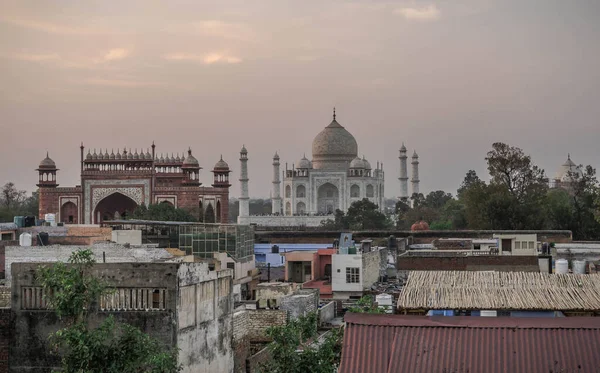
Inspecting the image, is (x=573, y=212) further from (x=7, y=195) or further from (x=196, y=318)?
(x=7, y=195)

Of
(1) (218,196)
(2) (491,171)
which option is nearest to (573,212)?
(2) (491,171)

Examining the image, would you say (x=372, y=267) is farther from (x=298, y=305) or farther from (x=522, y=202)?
(x=522, y=202)

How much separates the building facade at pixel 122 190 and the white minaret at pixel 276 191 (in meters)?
29.1

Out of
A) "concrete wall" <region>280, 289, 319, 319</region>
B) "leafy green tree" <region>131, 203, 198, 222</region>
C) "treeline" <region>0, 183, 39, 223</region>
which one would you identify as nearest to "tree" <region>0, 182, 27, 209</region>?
"treeline" <region>0, 183, 39, 223</region>

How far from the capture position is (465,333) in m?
9.38

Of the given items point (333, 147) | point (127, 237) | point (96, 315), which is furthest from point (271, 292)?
point (333, 147)

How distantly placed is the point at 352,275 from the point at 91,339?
14200 millimetres

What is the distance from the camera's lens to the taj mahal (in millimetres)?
79000

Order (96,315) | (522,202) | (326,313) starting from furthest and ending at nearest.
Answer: (522,202)
(326,313)
(96,315)

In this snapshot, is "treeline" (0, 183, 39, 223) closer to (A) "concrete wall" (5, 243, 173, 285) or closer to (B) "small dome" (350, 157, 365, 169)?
(B) "small dome" (350, 157, 365, 169)

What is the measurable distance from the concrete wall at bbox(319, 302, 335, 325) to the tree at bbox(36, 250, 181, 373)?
24.3 ft

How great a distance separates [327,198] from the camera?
8044 cm

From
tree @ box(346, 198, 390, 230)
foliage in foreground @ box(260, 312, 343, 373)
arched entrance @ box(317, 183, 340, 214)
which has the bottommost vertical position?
foliage in foreground @ box(260, 312, 343, 373)

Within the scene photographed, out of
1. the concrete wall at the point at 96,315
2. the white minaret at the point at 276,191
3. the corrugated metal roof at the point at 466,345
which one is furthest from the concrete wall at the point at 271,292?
the white minaret at the point at 276,191
